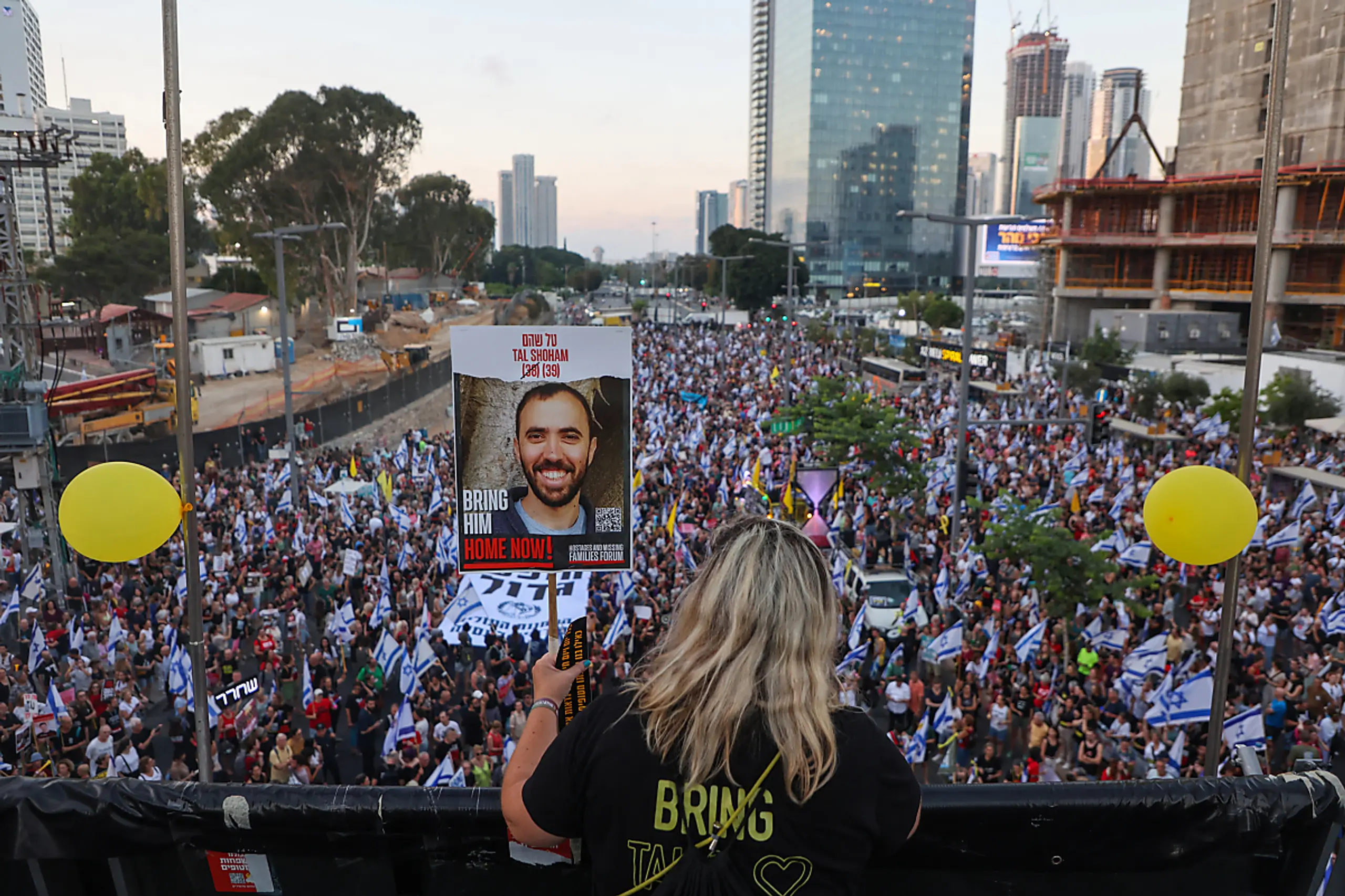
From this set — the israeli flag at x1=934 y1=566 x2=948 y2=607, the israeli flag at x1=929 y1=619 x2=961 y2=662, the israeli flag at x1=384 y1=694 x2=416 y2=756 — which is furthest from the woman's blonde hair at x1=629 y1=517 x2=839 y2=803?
the israeli flag at x1=934 y1=566 x2=948 y2=607

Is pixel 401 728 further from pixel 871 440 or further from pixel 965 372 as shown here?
pixel 871 440

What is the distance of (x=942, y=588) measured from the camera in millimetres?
15109

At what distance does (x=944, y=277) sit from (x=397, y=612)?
14164 centimetres

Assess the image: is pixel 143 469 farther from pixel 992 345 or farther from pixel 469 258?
pixel 469 258

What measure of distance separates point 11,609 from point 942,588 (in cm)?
1345

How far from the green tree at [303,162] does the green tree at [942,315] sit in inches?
1548

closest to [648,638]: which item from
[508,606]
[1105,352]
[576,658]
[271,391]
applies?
[508,606]

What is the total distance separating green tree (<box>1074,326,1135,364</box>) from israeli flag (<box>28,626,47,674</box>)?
40.1m

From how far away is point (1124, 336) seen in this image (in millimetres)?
50125

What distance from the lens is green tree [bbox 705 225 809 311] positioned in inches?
4006

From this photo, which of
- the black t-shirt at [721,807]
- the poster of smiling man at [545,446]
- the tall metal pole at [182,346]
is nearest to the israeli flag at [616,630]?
the tall metal pole at [182,346]

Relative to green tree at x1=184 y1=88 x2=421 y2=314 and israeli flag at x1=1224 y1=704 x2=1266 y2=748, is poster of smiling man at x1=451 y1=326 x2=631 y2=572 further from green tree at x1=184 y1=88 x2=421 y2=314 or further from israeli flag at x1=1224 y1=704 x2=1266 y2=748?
green tree at x1=184 y1=88 x2=421 y2=314

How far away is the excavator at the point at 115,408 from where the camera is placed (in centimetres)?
3441

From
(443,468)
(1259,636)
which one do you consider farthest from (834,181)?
(1259,636)
